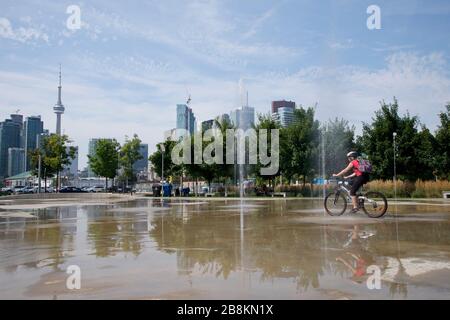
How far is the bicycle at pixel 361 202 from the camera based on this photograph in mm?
11656

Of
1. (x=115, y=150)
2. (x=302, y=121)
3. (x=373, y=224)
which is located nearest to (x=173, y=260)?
(x=373, y=224)

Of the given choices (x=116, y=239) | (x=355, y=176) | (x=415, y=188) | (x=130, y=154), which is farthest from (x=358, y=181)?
(x=130, y=154)

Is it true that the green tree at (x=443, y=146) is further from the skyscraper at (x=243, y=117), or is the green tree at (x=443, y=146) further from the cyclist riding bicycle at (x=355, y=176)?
the cyclist riding bicycle at (x=355, y=176)

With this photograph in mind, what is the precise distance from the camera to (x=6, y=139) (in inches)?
6417

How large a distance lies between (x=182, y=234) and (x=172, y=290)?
15.1 feet

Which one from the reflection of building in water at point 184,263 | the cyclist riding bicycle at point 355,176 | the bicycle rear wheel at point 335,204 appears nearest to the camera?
the reflection of building in water at point 184,263

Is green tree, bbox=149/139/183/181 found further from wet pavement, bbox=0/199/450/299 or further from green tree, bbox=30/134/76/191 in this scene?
wet pavement, bbox=0/199/450/299

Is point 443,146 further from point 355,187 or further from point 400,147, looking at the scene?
point 355,187

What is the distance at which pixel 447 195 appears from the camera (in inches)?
1081

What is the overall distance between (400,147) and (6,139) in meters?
166

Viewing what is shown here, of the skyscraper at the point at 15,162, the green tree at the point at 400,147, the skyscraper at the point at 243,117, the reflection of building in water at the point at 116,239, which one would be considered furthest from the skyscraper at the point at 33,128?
the reflection of building in water at the point at 116,239

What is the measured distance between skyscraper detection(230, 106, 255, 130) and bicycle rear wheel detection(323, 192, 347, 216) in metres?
26.5
